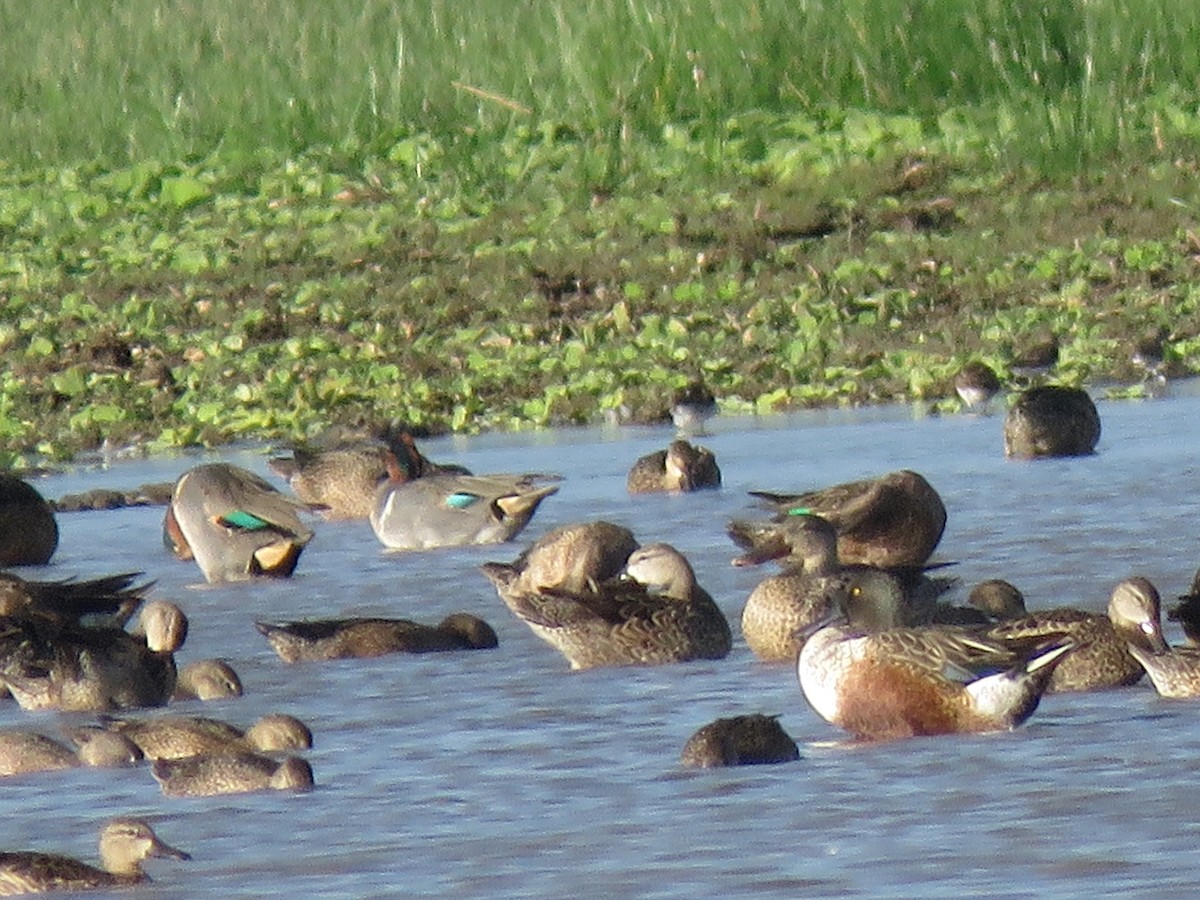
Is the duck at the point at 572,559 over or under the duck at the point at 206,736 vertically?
under

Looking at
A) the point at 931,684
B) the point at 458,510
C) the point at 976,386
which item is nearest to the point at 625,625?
the point at 931,684

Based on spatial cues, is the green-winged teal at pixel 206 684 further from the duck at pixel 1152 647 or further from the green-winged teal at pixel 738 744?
the duck at pixel 1152 647

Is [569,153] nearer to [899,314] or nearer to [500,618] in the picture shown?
[899,314]

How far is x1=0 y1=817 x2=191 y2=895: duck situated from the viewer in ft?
19.1

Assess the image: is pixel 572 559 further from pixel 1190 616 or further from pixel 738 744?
pixel 738 744

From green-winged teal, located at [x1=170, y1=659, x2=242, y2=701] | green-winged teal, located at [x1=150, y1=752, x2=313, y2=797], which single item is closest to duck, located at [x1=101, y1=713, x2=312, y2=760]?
green-winged teal, located at [x1=150, y1=752, x2=313, y2=797]

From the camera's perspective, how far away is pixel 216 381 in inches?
650

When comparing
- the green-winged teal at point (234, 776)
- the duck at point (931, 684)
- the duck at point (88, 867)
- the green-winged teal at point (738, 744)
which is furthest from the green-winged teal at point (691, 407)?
the duck at point (88, 867)

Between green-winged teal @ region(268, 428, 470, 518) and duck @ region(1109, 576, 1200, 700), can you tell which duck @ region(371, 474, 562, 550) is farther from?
duck @ region(1109, 576, 1200, 700)

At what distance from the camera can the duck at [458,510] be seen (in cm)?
1160

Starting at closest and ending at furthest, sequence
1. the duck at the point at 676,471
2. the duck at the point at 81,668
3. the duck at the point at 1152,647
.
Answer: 1. the duck at the point at 1152,647
2. the duck at the point at 81,668
3. the duck at the point at 676,471

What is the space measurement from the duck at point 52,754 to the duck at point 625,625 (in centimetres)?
160

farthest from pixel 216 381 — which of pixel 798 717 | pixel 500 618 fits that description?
pixel 798 717

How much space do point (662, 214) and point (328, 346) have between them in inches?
105
